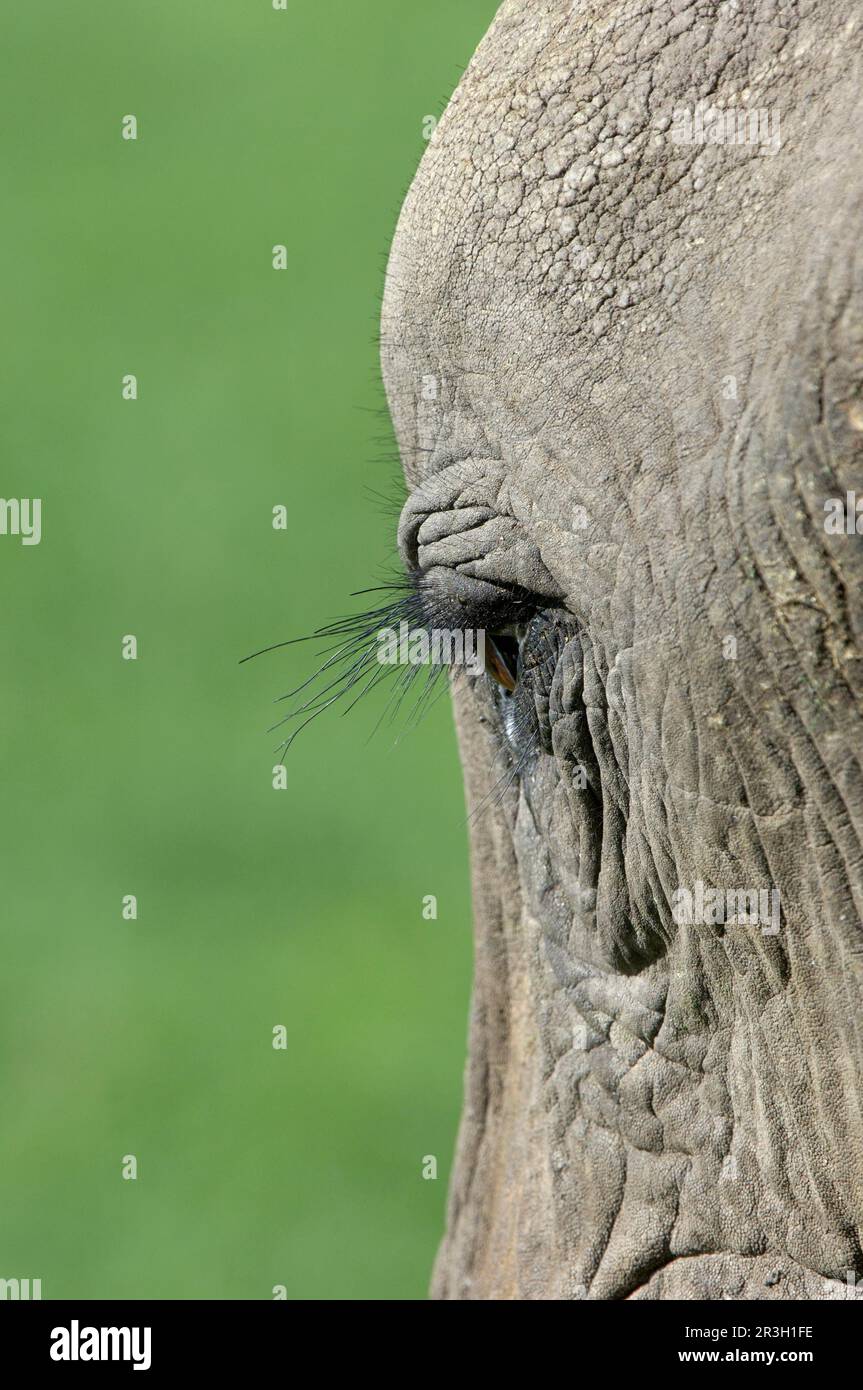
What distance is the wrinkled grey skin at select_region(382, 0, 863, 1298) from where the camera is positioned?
5.76ft

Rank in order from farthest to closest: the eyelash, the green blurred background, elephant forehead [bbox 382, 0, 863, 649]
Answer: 1. the green blurred background
2. the eyelash
3. elephant forehead [bbox 382, 0, 863, 649]

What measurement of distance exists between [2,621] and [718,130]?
277 inches

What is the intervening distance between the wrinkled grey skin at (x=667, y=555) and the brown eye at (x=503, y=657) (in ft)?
0.16

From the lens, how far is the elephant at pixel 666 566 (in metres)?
1.76

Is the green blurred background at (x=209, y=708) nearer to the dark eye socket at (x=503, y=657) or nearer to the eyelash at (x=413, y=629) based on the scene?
the eyelash at (x=413, y=629)

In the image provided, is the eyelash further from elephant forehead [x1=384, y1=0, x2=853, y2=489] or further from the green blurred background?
the green blurred background

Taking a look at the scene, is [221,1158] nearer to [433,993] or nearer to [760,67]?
[433,993]

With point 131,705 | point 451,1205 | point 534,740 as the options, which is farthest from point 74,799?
point 534,740

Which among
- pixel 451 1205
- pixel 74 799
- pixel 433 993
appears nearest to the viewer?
pixel 451 1205

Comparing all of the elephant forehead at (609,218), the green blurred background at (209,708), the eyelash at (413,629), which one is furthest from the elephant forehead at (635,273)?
the green blurred background at (209,708)

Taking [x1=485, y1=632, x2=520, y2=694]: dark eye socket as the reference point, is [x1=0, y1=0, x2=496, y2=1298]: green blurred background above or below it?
above

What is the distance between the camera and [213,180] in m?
11.2

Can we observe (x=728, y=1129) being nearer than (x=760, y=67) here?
No

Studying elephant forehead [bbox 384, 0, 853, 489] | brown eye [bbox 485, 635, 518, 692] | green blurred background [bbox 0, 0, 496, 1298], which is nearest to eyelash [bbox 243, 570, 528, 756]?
brown eye [bbox 485, 635, 518, 692]
